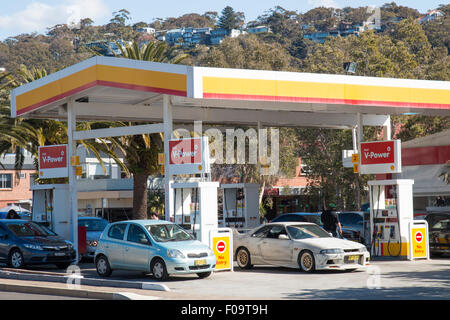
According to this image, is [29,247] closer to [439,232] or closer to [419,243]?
[419,243]

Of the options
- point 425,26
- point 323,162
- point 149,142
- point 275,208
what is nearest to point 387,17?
point 425,26

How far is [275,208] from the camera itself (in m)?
66.1

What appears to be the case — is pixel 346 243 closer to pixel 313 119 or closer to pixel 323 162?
pixel 313 119

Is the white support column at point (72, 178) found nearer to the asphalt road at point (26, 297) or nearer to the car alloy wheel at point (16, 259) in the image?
the car alloy wheel at point (16, 259)

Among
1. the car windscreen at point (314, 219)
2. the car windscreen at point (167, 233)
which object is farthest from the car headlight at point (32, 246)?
the car windscreen at point (314, 219)

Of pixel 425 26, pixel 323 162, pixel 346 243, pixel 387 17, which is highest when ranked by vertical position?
pixel 387 17

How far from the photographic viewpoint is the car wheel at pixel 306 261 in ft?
62.4

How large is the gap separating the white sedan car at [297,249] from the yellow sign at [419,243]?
3.43 metres

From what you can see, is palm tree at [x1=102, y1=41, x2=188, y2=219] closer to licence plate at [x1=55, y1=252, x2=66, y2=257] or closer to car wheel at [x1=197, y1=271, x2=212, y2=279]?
licence plate at [x1=55, y1=252, x2=66, y2=257]

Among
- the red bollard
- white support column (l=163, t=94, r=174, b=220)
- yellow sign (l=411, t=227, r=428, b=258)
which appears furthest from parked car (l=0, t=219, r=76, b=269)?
yellow sign (l=411, t=227, r=428, b=258)

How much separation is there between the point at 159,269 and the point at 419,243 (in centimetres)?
869

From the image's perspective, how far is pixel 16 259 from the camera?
21578 mm

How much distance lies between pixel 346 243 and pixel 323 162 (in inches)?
1036

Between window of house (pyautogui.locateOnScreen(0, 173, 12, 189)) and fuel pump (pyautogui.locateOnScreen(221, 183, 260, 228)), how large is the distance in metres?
44.4
